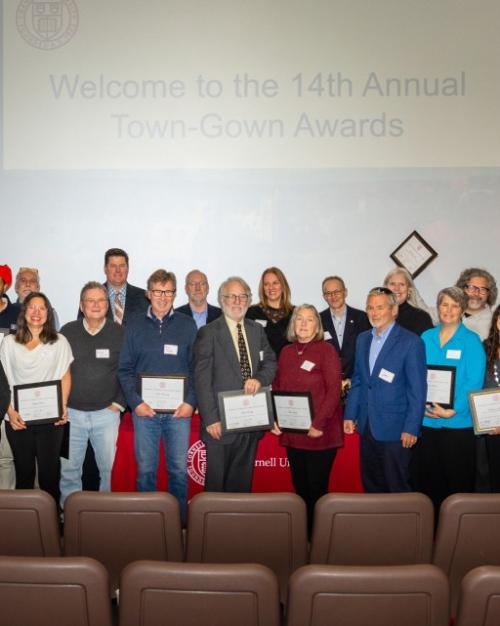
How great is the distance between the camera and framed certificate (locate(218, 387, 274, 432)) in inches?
162

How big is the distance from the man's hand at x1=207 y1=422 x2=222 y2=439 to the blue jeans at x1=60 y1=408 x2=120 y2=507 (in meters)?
0.66

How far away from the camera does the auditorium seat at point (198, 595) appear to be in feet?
6.05

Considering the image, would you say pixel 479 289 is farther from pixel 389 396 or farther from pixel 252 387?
pixel 252 387

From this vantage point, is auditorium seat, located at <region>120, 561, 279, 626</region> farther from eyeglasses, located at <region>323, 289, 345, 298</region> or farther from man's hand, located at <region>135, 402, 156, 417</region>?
eyeglasses, located at <region>323, 289, 345, 298</region>

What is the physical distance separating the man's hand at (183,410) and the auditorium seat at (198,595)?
7.64 feet

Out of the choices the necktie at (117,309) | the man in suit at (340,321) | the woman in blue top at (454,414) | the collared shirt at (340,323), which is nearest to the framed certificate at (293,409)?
the woman in blue top at (454,414)

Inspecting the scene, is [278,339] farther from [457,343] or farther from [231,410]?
[457,343]

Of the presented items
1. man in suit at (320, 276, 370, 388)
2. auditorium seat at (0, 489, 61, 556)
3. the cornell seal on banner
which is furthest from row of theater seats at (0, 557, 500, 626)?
man in suit at (320, 276, 370, 388)

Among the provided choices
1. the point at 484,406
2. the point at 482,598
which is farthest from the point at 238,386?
the point at 482,598

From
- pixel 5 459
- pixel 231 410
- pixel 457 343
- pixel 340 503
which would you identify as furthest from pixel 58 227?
pixel 340 503

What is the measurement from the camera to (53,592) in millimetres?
1866

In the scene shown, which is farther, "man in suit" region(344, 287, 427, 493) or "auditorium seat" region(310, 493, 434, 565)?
"man in suit" region(344, 287, 427, 493)

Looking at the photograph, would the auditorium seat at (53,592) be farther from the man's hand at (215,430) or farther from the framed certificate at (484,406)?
the framed certificate at (484,406)

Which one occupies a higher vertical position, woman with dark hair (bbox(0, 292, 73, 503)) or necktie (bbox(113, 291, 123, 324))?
Answer: necktie (bbox(113, 291, 123, 324))
